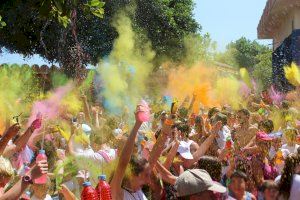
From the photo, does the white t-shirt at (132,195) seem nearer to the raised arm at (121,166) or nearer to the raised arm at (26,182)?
the raised arm at (121,166)

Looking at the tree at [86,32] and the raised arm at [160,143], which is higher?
the tree at [86,32]

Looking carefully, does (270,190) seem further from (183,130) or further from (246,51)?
(246,51)

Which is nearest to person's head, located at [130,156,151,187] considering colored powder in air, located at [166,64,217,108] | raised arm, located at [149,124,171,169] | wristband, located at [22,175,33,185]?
raised arm, located at [149,124,171,169]

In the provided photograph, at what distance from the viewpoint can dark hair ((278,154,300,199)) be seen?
3.78 metres

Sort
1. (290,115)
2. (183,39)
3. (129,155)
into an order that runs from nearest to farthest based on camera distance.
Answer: (129,155)
(290,115)
(183,39)

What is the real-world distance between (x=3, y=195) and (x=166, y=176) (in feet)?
6.62

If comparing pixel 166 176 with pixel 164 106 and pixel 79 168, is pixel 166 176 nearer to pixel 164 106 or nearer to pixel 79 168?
pixel 79 168

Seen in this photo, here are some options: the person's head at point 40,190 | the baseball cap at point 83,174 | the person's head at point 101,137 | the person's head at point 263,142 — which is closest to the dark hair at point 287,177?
the person's head at point 40,190

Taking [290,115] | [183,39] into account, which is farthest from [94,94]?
[183,39]

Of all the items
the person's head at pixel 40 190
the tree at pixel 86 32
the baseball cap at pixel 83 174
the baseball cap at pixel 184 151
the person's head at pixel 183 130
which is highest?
the tree at pixel 86 32

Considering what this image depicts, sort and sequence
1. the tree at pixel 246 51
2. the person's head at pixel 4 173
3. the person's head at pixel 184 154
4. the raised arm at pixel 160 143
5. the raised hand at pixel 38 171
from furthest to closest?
1. the tree at pixel 246 51
2. the person's head at pixel 184 154
3. the raised arm at pixel 160 143
4. the person's head at pixel 4 173
5. the raised hand at pixel 38 171

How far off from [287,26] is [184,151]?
1844 cm

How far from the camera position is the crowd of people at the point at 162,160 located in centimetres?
382

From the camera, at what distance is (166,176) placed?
5.37 meters
